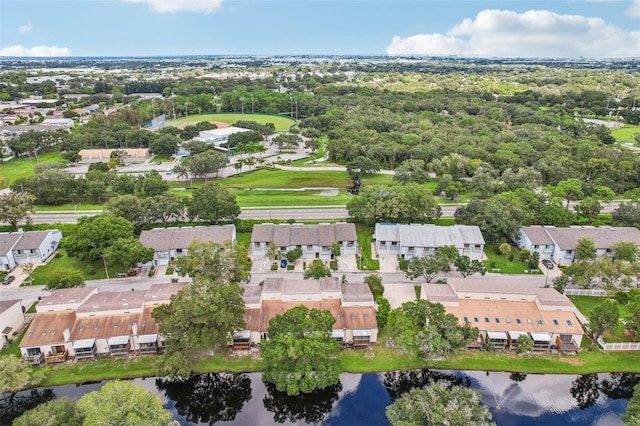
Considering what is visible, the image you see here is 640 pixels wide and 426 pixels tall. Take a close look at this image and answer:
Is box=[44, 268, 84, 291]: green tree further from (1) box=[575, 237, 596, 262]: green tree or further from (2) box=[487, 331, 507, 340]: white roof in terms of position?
(1) box=[575, 237, 596, 262]: green tree

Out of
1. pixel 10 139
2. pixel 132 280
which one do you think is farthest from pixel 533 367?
pixel 10 139

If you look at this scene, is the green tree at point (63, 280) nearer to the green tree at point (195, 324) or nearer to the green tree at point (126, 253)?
the green tree at point (126, 253)

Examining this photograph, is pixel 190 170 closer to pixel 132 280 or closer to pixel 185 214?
pixel 185 214

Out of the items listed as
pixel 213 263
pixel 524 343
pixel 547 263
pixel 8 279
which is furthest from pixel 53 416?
pixel 547 263

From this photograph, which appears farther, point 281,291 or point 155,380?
point 281,291

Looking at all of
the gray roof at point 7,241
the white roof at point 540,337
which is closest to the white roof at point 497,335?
the white roof at point 540,337
